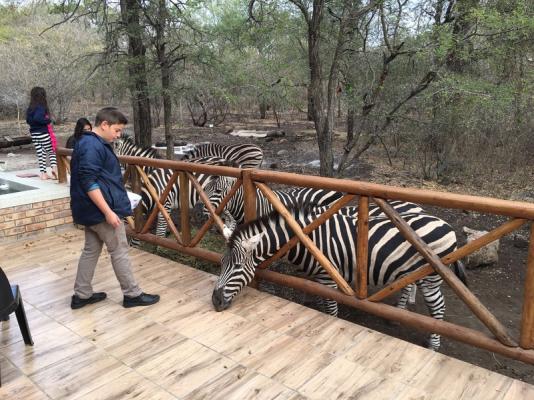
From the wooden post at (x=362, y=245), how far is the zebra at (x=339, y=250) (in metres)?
0.65

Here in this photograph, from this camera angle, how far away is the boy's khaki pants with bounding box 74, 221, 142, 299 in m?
3.32

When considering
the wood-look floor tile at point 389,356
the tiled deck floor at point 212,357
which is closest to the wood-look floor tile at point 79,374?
the tiled deck floor at point 212,357

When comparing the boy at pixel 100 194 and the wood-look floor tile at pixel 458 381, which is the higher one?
the boy at pixel 100 194

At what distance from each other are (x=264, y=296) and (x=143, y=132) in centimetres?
660

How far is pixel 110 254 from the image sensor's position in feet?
11.2

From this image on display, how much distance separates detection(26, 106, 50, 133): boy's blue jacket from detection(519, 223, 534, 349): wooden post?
22.1ft

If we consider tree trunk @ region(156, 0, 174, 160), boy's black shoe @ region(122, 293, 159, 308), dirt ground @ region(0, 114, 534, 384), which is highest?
tree trunk @ region(156, 0, 174, 160)

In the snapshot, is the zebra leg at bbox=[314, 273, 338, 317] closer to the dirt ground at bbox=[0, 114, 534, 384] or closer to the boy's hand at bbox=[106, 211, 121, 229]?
the dirt ground at bbox=[0, 114, 534, 384]

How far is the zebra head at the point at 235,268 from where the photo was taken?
139 inches

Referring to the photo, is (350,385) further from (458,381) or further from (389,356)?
(458,381)

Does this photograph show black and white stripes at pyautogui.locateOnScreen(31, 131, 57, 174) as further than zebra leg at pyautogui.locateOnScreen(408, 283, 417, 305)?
Yes

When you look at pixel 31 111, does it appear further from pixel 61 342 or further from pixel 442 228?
pixel 442 228

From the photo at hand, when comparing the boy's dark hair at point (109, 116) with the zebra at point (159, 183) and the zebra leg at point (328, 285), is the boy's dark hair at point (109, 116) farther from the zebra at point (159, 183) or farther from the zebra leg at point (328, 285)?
the zebra at point (159, 183)

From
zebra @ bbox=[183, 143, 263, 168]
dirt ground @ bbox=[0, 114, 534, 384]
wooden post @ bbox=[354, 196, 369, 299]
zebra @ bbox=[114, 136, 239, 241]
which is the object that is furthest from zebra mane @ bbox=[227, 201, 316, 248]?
zebra @ bbox=[183, 143, 263, 168]
